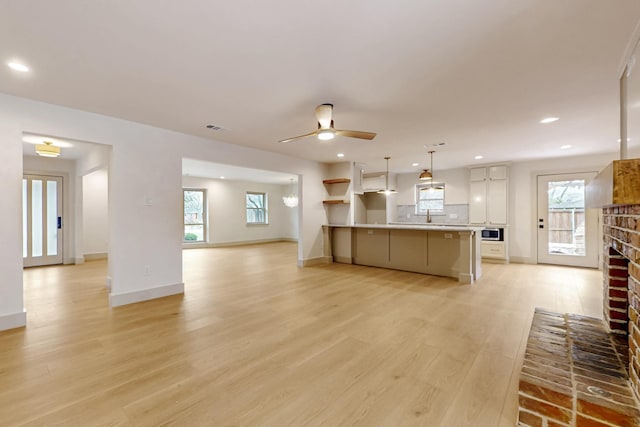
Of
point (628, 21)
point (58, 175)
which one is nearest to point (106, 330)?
point (628, 21)

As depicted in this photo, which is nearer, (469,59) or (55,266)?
(469,59)

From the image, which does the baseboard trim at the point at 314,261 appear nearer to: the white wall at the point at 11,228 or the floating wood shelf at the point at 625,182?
the white wall at the point at 11,228

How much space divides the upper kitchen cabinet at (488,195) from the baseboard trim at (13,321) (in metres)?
8.53

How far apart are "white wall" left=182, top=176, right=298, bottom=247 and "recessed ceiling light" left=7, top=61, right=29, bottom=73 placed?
757 cm

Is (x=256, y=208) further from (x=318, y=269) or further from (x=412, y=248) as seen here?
(x=412, y=248)

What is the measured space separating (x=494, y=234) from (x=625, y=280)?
492cm

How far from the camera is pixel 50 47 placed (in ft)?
6.93

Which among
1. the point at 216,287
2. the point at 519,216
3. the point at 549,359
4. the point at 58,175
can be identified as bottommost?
the point at 216,287

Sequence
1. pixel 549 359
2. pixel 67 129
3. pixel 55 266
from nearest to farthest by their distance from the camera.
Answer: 1. pixel 549 359
2. pixel 67 129
3. pixel 55 266

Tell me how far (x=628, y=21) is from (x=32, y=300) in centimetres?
689

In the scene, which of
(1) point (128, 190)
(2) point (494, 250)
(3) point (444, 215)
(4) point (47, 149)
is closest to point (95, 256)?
(4) point (47, 149)

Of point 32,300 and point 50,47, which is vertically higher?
point 50,47

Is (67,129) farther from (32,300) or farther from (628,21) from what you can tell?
(628,21)

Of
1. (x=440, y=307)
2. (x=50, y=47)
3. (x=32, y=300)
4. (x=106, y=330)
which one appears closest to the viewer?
(x=50, y=47)
